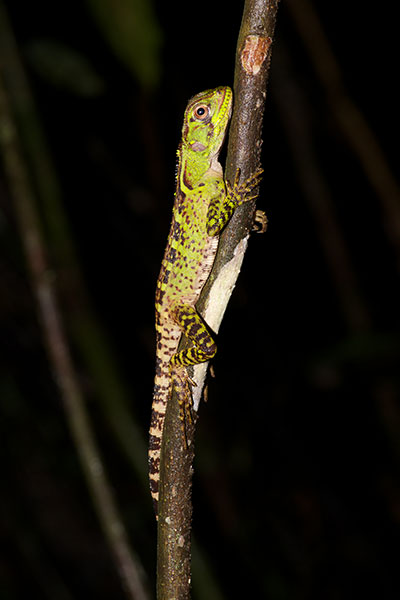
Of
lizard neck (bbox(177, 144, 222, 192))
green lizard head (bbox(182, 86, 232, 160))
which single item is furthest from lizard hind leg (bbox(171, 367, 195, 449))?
green lizard head (bbox(182, 86, 232, 160))

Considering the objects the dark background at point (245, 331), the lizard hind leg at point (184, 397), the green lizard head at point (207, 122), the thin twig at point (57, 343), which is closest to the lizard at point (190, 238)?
the green lizard head at point (207, 122)

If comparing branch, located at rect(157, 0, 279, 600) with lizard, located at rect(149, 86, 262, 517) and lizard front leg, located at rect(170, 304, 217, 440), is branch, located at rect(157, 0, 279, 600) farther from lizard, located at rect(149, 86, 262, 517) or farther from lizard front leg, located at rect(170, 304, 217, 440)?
lizard, located at rect(149, 86, 262, 517)

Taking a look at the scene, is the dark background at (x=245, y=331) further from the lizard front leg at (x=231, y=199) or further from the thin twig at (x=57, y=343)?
the thin twig at (x=57, y=343)

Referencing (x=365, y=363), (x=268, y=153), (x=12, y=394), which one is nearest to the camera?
(x=365, y=363)

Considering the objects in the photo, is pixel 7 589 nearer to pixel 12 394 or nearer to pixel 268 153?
pixel 12 394

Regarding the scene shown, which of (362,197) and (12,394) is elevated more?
(362,197)

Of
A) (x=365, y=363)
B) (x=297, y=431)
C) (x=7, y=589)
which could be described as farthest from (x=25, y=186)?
(x=7, y=589)
